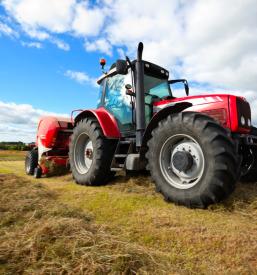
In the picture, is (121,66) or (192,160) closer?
(192,160)

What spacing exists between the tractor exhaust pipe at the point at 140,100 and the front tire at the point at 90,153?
36.4 inches

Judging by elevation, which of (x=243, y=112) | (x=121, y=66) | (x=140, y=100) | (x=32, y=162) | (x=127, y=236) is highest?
(x=121, y=66)

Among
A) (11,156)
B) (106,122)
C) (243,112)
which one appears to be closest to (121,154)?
(106,122)

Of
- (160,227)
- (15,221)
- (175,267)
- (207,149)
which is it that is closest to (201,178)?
(207,149)

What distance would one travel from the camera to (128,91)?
5859mm

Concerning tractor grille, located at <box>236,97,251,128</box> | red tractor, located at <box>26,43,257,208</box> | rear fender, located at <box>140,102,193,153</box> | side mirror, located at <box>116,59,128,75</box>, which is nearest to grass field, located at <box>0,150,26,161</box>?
red tractor, located at <box>26,43,257,208</box>

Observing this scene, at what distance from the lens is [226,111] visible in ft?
14.9

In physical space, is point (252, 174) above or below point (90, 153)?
below

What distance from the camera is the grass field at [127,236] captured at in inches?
86.6

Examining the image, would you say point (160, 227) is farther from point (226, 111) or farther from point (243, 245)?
point (226, 111)

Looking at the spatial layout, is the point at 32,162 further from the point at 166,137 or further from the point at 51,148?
the point at 166,137

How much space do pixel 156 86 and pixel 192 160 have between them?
2.47 meters

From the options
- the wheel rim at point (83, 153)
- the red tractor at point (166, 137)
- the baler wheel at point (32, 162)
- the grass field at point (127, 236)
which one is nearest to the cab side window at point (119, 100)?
the red tractor at point (166, 137)

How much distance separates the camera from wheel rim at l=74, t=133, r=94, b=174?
22.6ft
